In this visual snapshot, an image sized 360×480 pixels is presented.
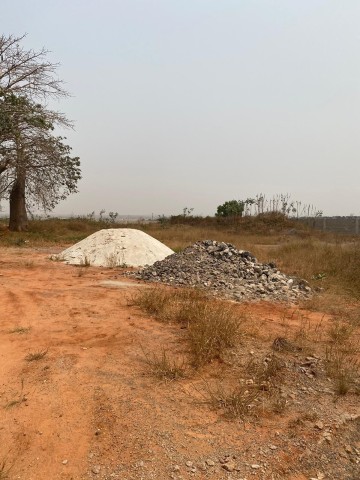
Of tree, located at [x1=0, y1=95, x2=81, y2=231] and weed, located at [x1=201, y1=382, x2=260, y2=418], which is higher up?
tree, located at [x1=0, y1=95, x2=81, y2=231]

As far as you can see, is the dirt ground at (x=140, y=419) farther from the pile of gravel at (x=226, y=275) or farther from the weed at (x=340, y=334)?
the pile of gravel at (x=226, y=275)

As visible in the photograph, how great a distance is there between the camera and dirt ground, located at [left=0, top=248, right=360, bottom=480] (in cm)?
234

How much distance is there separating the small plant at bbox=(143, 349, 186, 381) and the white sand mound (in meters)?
6.31

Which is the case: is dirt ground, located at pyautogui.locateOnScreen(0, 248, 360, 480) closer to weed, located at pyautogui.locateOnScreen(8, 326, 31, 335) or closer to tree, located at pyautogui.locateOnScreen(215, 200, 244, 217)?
weed, located at pyautogui.locateOnScreen(8, 326, 31, 335)

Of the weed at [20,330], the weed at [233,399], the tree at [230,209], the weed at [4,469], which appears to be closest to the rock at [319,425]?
the weed at [233,399]

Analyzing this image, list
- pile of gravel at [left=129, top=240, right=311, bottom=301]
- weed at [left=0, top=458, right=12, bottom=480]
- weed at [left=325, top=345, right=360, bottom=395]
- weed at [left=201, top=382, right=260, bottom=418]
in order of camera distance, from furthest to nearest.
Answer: pile of gravel at [left=129, top=240, right=311, bottom=301] < weed at [left=325, top=345, right=360, bottom=395] < weed at [left=201, top=382, right=260, bottom=418] < weed at [left=0, top=458, right=12, bottom=480]

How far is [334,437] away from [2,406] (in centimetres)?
246

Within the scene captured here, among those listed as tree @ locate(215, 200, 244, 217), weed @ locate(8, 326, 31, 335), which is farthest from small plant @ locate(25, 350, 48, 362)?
tree @ locate(215, 200, 244, 217)

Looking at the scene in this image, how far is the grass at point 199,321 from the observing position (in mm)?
3730

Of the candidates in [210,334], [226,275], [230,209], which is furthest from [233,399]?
[230,209]

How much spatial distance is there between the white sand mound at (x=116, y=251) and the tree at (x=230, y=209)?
71.9 ft

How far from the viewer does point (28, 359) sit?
3.63 m

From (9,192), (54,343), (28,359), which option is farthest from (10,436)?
(9,192)

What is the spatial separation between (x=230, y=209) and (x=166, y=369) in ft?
98.9
